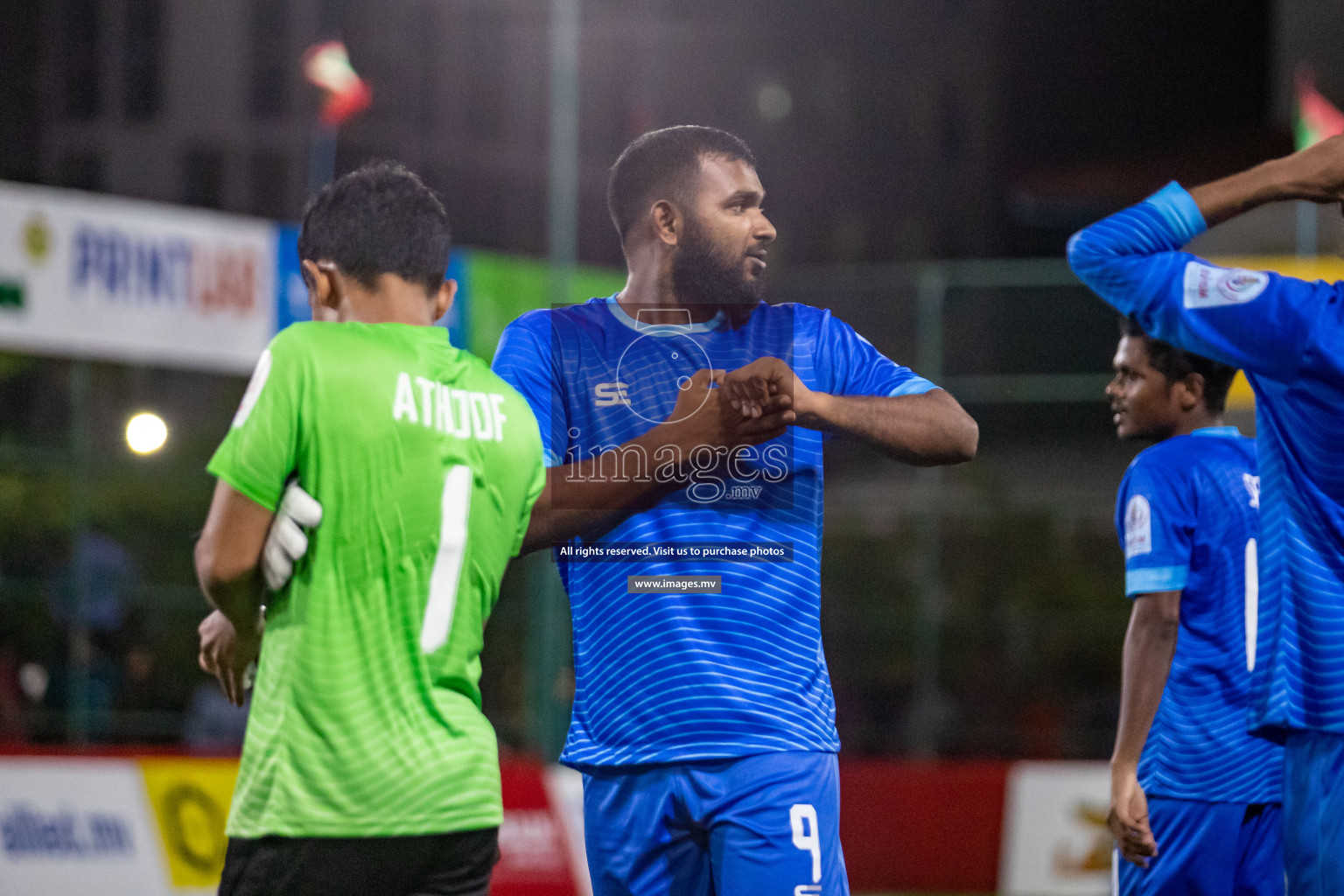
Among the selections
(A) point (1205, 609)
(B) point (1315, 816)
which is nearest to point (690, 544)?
(B) point (1315, 816)

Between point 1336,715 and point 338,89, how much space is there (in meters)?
12.0

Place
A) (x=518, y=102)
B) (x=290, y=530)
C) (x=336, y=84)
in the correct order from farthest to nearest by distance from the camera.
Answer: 1. (x=518, y=102)
2. (x=336, y=84)
3. (x=290, y=530)

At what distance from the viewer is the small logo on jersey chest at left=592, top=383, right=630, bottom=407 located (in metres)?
3.19

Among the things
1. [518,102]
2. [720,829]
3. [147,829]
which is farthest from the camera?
[518,102]

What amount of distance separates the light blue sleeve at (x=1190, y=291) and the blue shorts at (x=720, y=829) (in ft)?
3.48

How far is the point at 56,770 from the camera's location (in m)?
8.60

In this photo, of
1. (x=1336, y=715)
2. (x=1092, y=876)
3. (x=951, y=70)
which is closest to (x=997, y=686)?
(x=1092, y=876)

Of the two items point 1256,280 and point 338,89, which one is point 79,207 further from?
point 1256,280

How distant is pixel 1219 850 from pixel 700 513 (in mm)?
1760

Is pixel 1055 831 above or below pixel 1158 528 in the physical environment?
below

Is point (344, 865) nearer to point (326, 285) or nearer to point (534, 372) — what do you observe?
point (326, 285)

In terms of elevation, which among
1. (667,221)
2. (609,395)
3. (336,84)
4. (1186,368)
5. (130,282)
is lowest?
(609,395)

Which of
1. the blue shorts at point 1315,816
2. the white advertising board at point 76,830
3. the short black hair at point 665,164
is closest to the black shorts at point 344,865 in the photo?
the short black hair at point 665,164

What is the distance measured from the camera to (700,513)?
3.10m
